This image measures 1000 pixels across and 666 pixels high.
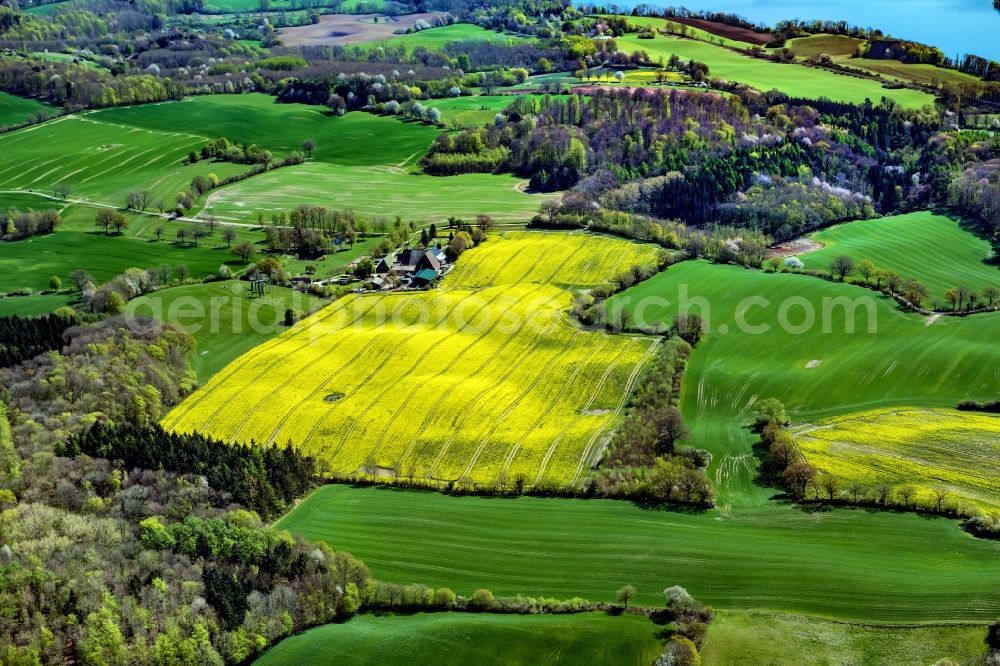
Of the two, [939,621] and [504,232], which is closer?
[939,621]

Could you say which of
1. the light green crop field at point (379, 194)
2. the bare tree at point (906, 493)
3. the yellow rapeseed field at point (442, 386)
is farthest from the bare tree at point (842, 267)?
the light green crop field at point (379, 194)

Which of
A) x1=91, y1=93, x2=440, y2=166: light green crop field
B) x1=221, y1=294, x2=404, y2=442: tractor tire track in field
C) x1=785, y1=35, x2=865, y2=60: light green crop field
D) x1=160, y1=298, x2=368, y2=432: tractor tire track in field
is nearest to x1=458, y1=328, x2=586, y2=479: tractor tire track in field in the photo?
x1=221, y1=294, x2=404, y2=442: tractor tire track in field

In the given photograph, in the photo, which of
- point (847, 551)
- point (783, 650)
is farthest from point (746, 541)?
point (783, 650)

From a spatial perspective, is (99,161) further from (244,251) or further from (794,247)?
(794,247)

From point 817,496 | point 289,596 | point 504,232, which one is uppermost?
point 504,232

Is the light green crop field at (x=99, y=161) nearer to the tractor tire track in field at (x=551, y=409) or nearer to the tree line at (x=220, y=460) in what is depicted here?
the tree line at (x=220, y=460)

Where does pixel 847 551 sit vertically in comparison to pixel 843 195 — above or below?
below

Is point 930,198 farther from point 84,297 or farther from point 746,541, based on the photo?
point 84,297
